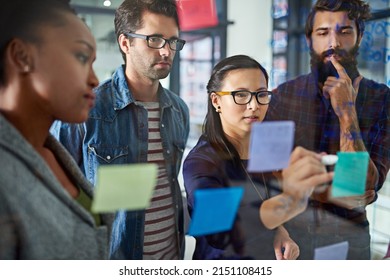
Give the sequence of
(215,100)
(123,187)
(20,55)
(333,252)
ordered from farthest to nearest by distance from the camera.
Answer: (333,252) < (215,100) < (123,187) < (20,55)

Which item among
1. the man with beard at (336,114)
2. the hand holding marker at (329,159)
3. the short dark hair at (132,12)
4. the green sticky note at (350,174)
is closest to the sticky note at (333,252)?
the man with beard at (336,114)

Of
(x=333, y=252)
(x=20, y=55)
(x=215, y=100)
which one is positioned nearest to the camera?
(x=20, y=55)

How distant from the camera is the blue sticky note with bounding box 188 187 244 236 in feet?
3.29

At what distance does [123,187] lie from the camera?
920 mm

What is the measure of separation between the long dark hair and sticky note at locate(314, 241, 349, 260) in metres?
0.40

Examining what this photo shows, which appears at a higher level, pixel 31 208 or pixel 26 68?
pixel 26 68

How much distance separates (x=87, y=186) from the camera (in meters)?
0.92

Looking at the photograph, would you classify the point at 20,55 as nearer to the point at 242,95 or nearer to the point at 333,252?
the point at 242,95

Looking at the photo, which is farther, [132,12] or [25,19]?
[132,12]

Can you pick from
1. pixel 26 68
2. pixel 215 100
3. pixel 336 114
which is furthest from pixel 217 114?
pixel 26 68

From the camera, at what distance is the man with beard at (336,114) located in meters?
1.08

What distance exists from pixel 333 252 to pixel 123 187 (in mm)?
665
